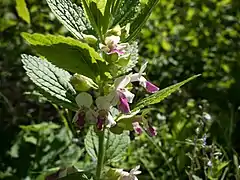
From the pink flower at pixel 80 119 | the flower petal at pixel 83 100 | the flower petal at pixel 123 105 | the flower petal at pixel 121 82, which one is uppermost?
the flower petal at pixel 121 82

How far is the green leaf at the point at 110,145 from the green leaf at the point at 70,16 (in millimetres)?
236

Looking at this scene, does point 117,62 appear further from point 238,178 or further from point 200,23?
point 200,23

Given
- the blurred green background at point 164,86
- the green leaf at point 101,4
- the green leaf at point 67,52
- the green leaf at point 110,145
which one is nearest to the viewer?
the green leaf at point 67,52

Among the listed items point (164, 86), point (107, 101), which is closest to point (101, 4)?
point (107, 101)

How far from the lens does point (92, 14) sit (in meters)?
1.07

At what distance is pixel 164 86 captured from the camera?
2037 millimetres

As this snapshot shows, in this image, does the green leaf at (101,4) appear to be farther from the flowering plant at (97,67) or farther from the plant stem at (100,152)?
the plant stem at (100,152)

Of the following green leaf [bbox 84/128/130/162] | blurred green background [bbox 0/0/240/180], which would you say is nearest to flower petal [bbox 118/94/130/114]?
green leaf [bbox 84/128/130/162]

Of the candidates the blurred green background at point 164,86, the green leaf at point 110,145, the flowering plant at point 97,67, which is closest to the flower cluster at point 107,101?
the flowering plant at point 97,67

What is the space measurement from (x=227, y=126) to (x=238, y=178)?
19.9 inches

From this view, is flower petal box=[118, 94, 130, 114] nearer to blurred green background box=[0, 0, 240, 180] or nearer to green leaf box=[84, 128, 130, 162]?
green leaf box=[84, 128, 130, 162]

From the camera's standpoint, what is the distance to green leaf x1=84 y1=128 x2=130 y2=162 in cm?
125

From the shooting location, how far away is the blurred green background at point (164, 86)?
1704mm

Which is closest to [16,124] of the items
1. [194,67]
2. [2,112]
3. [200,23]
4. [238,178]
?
[2,112]
